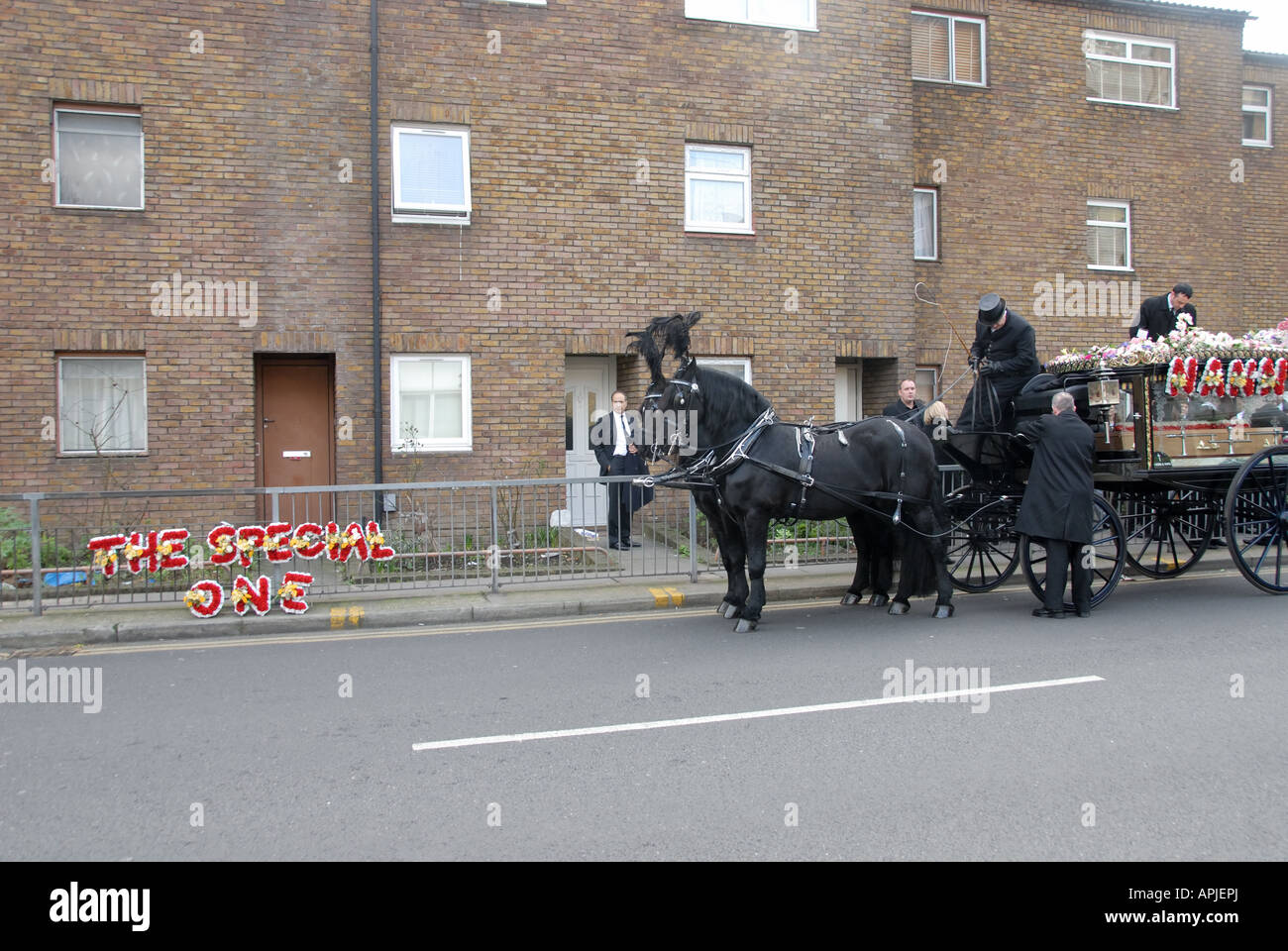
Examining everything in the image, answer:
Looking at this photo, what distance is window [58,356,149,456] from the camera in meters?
12.1

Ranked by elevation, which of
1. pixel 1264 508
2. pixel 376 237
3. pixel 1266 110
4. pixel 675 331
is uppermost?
pixel 1266 110

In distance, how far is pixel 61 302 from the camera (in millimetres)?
11844

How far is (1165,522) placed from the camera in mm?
10422

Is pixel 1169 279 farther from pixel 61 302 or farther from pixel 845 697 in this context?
pixel 61 302

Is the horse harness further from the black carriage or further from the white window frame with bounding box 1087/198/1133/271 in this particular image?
the white window frame with bounding box 1087/198/1133/271

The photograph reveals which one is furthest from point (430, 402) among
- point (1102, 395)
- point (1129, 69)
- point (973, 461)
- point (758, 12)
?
point (1129, 69)

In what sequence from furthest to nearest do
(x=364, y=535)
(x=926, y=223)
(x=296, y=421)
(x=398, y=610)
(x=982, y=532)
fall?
(x=926, y=223), (x=296, y=421), (x=982, y=532), (x=364, y=535), (x=398, y=610)

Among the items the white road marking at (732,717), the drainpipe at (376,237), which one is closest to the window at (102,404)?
the drainpipe at (376,237)

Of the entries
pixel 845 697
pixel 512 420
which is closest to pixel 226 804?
pixel 845 697

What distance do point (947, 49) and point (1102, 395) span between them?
927 cm

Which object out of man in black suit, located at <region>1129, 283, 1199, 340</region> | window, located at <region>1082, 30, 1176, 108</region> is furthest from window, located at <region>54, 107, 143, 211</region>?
window, located at <region>1082, 30, 1176, 108</region>

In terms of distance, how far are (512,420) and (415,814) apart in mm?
9059

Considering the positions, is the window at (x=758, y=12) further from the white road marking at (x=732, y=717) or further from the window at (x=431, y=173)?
the white road marking at (x=732, y=717)

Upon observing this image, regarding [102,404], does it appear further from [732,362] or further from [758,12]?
[758,12]
